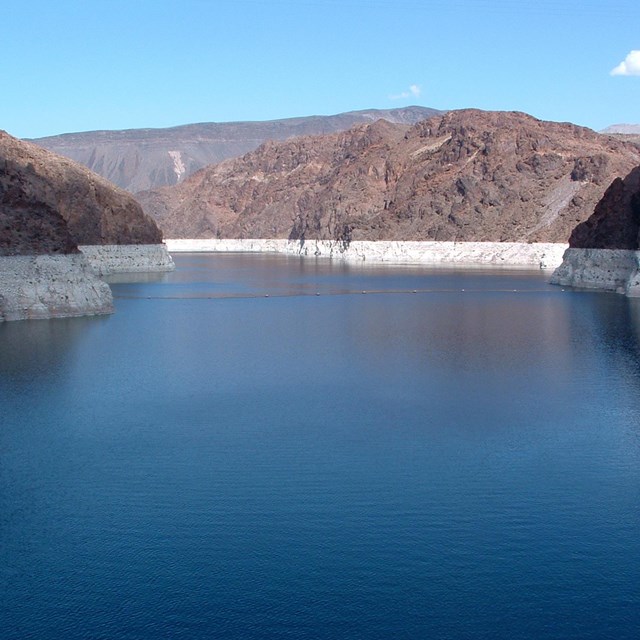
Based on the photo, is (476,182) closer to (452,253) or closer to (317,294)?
(452,253)

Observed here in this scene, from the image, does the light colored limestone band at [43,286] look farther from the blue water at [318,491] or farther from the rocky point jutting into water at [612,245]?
the rocky point jutting into water at [612,245]

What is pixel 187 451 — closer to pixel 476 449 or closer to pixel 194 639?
pixel 476 449

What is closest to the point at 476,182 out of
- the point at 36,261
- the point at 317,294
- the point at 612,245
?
the point at 612,245

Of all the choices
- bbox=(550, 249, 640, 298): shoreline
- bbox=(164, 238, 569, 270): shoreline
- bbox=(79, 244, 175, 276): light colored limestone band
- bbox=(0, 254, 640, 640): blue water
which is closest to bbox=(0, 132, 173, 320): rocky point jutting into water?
bbox=(0, 254, 640, 640): blue water

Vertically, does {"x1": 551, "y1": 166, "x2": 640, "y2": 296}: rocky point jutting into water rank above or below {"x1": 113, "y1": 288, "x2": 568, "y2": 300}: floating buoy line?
above

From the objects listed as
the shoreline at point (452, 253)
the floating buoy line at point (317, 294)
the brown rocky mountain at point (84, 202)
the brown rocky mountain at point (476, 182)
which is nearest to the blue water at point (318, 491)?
the floating buoy line at point (317, 294)

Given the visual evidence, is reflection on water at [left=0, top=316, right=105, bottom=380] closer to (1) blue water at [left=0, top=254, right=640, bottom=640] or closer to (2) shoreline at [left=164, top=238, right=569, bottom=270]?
(1) blue water at [left=0, top=254, right=640, bottom=640]

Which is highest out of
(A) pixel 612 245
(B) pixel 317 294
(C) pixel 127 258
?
(A) pixel 612 245
